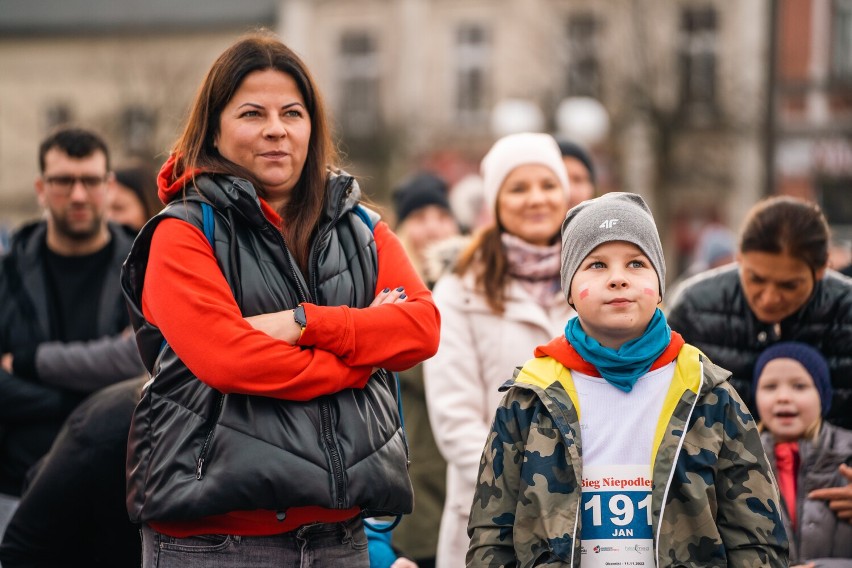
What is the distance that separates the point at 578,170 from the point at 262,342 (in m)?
3.03

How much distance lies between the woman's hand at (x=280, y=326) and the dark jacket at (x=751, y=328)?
1.74 metres

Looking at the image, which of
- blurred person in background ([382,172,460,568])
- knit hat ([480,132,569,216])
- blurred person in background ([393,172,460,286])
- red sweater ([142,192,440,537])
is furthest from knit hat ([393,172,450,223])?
red sweater ([142,192,440,537])

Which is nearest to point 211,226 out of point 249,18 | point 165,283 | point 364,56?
point 165,283

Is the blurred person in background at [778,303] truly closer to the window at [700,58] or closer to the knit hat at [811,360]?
the knit hat at [811,360]

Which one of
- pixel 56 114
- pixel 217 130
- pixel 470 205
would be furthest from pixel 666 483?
pixel 56 114

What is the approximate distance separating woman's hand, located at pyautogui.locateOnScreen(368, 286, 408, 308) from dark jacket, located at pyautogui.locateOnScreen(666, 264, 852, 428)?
53.7 inches

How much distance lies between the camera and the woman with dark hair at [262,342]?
9.45ft

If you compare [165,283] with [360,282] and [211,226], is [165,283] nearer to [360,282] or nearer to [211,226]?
[211,226]

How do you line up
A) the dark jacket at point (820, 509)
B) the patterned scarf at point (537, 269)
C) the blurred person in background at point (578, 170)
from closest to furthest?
the dark jacket at point (820, 509)
the patterned scarf at point (537, 269)
the blurred person in background at point (578, 170)

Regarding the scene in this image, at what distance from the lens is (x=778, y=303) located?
157 inches

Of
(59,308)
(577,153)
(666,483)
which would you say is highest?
(577,153)

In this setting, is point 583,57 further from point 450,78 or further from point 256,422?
point 256,422

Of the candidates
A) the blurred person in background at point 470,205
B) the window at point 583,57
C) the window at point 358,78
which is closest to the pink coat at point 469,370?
the blurred person in background at point 470,205

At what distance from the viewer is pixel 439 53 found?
33469mm
